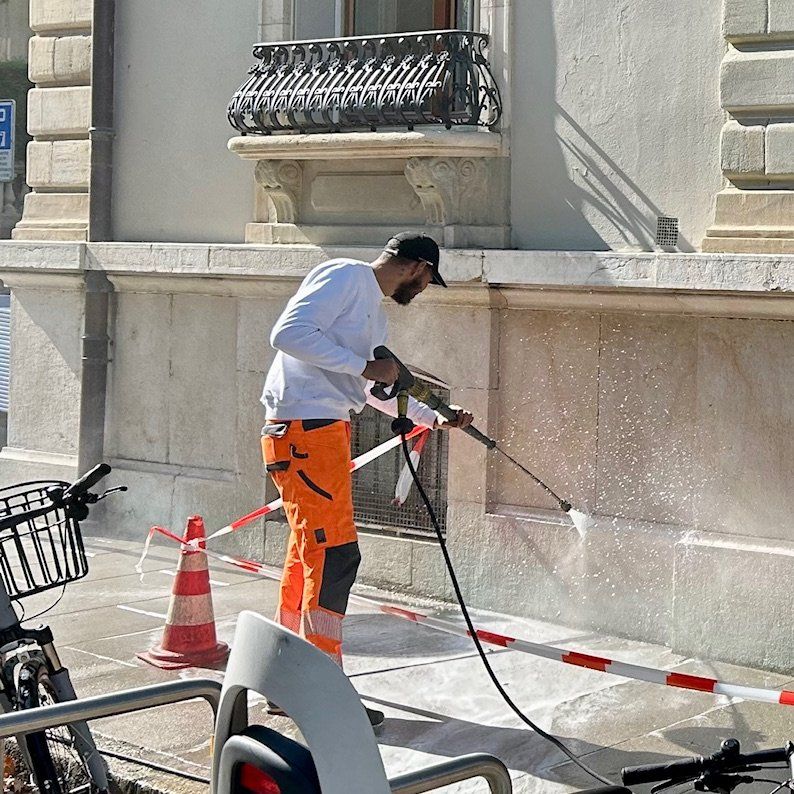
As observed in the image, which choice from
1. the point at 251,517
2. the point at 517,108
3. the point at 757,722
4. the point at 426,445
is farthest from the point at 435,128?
the point at 757,722

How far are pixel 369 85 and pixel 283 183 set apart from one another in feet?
2.83

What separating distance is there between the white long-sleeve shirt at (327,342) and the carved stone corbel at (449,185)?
87.5 inches

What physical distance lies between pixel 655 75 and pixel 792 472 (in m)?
2.06

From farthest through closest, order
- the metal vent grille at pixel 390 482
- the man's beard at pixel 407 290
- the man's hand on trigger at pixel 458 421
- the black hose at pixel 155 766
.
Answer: the metal vent grille at pixel 390 482 → the man's hand on trigger at pixel 458 421 → the man's beard at pixel 407 290 → the black hose at pixel 155 766

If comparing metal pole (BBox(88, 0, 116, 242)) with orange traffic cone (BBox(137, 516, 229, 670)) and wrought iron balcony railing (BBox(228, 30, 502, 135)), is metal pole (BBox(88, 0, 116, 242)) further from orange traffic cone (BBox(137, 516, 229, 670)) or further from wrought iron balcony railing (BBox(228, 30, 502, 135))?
orange traffic cone (BBox(137, 516, 229, 670))

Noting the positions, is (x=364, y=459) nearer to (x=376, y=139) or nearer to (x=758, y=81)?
(x=376, y=139)

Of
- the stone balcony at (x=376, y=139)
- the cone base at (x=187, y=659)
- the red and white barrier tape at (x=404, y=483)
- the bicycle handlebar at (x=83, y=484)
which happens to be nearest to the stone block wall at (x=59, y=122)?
the stone balcony at (x=376, y=139)

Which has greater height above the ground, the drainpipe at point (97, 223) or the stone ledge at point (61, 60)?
the stone ledge at point (61, 60)

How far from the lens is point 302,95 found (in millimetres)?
8148

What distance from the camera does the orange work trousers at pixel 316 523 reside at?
18.0ft

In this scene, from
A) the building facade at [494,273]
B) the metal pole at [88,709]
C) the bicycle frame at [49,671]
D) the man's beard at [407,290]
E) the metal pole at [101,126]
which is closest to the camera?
the metal pole at [88,709]

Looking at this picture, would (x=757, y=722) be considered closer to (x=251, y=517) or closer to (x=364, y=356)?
(x=364, y=356)

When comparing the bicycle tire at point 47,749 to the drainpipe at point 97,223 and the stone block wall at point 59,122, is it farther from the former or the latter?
the stone block wall at point 59,122

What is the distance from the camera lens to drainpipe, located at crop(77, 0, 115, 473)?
9508 mm
